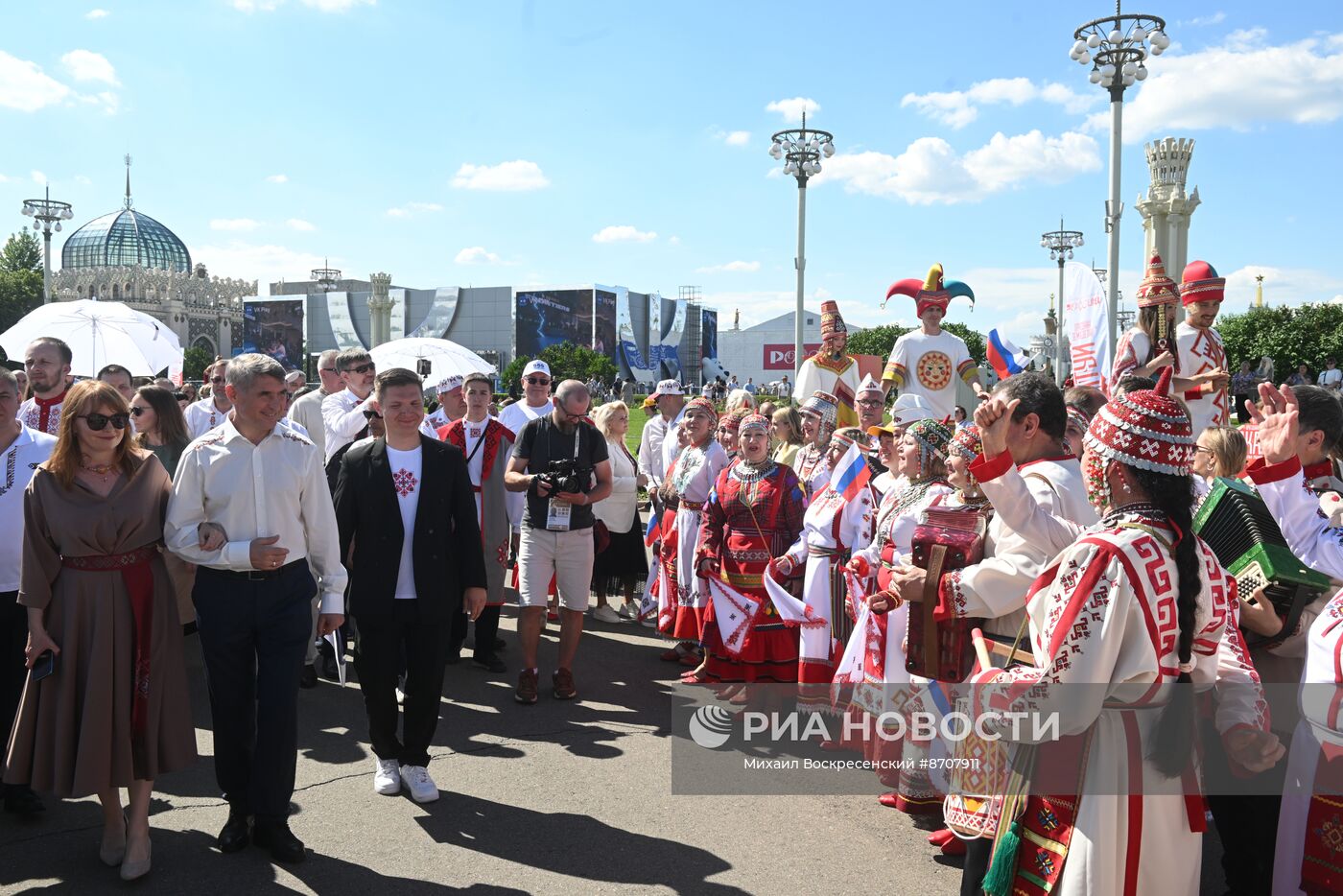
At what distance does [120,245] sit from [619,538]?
107 metres

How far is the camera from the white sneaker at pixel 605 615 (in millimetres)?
8609

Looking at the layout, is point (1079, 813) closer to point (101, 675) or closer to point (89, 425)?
point (101, 675)

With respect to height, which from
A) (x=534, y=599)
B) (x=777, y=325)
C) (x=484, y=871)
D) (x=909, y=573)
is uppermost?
(x=777, y=325)

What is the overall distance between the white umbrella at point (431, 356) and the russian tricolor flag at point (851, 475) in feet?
12.4

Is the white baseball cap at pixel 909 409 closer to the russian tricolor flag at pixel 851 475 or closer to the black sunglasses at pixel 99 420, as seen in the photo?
the russian tricolor flag at pixel 851 475

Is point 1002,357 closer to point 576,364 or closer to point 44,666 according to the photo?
point 44,666

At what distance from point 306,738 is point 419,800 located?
47.3 inches

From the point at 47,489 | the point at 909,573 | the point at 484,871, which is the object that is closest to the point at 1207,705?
the point at 909,573

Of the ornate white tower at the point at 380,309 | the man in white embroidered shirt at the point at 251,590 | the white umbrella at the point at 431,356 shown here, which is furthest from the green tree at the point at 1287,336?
the ornate white tower at the point at 380,309

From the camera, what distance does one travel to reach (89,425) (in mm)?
3859

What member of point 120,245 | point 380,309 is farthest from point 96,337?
point 120,245

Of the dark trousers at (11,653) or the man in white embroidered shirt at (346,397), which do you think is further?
the man in white embroidered shirt at (346,397)

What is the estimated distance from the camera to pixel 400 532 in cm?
470

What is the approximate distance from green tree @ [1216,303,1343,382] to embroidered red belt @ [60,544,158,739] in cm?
3465
